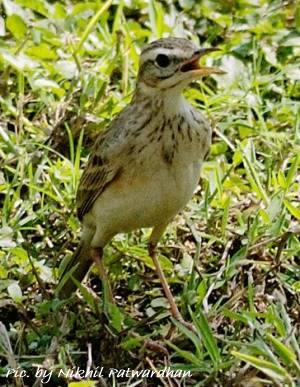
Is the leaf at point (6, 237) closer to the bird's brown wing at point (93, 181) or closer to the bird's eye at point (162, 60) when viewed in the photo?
the bird's brown wing at point (93, 181)

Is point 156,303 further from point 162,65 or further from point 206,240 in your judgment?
point 162,65

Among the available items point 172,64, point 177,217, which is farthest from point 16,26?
point 172,64

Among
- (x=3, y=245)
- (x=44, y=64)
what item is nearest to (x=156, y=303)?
(x=3, y=245)

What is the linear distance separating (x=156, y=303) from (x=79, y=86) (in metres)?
1.79

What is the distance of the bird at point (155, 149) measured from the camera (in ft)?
18.8

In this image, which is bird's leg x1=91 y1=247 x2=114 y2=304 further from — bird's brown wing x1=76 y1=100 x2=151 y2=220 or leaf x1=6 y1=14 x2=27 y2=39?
leaf x1=6 y1=14 x2=27 y2=39

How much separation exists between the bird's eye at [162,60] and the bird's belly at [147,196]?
0.46 m

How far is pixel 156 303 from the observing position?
6.11 metres

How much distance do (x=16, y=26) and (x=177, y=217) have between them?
1797mm

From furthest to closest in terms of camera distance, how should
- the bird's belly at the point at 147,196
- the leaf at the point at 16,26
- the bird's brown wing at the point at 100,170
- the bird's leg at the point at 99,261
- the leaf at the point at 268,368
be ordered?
the leaf at the point at 16,26, the bird's leg at the point at 99,261, the bird's brown wing at the point at 100,170, the bird's belly at the point at 147,196, the leaf at the point at 268,368

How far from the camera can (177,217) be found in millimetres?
6715

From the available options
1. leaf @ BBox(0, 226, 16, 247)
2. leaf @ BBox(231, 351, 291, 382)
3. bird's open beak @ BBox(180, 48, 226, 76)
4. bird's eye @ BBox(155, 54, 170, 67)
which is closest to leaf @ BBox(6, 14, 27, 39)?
leaf @ BBox(0, 226, 16, 247)

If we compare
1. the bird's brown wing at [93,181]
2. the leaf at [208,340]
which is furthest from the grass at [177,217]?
the bird's brown wing at [93,181]

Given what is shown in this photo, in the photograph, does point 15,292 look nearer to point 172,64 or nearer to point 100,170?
point 100,170
